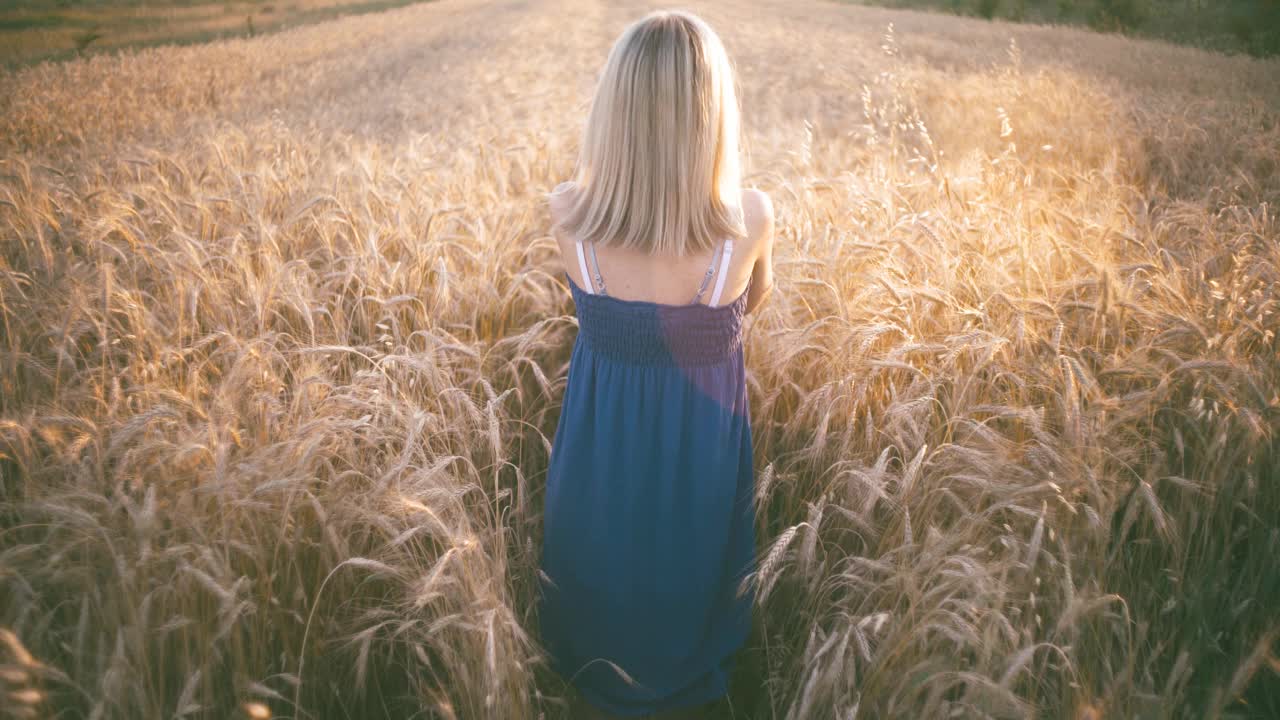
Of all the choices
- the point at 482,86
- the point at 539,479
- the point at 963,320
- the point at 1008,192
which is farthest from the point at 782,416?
the point at 482,86

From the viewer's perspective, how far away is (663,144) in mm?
1536

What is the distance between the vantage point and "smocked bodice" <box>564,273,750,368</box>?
5.23 ft

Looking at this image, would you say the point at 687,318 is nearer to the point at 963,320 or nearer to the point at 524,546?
the point at 524,546

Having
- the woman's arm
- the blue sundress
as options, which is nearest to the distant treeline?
the woman's arm

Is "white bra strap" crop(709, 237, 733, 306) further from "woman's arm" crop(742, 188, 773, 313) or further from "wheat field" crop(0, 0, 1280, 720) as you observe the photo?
"wheat field" crop(0, 0, 1280, 720)

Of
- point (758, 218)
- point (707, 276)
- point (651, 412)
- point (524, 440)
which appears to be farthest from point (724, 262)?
point (524, 440)

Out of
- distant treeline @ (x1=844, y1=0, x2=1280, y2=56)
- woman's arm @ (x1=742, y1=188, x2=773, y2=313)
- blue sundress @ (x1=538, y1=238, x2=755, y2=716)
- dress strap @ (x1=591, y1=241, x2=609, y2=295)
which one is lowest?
blue sundress @ (x1=538, y1=238, x2=755, y2=716)

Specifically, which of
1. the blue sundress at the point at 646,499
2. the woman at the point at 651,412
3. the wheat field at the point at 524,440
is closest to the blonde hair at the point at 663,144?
the woman at the point at 651,412

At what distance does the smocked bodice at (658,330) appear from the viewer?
1.59 metres

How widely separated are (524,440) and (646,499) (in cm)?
73

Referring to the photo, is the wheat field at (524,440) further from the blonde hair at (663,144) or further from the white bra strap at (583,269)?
the blonde hair at (663,144)

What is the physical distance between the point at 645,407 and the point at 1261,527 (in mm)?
1655

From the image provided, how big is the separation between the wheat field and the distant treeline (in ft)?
16.5

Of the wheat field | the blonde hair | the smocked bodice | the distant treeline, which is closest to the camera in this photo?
the wheat field
